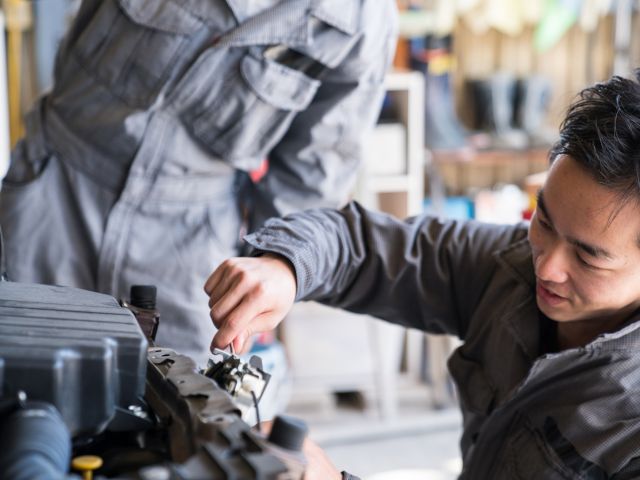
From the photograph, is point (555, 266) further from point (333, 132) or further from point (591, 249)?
point (333, 132)

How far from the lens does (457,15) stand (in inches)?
137

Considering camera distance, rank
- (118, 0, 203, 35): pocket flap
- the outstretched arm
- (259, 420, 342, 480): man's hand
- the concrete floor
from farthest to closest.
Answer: the concrete floor, (118, 0, 203, 35): pocket flap, the outstretched arm, (259, 420, 342, 480): man's hand

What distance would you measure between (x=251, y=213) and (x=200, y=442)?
1112 millimetres

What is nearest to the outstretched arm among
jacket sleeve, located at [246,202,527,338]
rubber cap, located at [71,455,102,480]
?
jacket sleeve, located at [246,202,527,338]

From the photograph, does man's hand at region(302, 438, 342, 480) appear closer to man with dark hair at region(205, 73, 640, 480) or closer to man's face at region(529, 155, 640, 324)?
man with dark hair at region(205, 73, 640, 480)

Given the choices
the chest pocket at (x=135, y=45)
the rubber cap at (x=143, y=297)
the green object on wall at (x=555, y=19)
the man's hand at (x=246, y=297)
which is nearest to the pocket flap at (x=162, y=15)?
the chest pocket at (x=135, y=45)

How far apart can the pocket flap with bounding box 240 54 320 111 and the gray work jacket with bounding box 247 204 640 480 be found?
1.06ft

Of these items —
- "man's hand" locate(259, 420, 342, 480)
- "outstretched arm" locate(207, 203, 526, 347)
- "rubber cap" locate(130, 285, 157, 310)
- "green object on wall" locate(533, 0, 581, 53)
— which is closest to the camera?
"man's hand" locate(259, 420, 342, 480)

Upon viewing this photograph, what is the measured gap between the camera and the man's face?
1037mm

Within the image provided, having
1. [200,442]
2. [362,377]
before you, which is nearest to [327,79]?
[200,442]

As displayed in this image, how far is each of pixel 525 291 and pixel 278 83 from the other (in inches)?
23.0

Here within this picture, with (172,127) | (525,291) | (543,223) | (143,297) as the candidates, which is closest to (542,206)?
(543,223)

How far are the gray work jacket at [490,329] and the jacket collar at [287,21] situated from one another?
13.8 inches

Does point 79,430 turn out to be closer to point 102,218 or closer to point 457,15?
point 102,218
